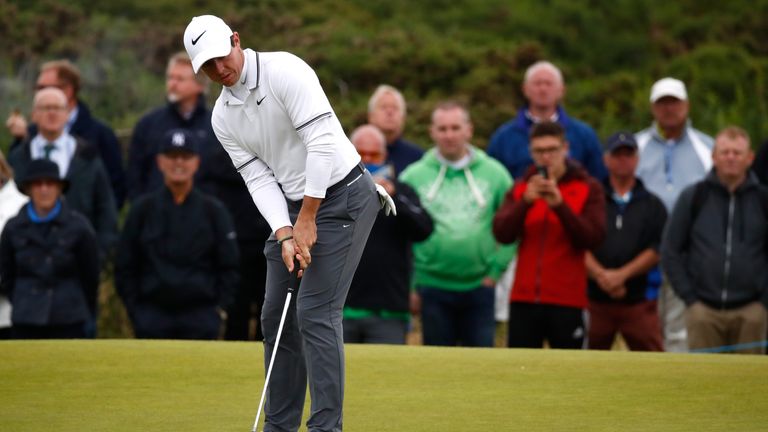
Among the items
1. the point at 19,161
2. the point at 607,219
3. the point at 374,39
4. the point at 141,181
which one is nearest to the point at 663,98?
the point at 607,219

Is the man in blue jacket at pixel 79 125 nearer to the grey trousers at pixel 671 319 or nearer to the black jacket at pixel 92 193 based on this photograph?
the black jacket at pixel 92 193

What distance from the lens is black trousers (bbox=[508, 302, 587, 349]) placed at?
385 inches

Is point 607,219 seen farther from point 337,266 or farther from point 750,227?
point 337,266

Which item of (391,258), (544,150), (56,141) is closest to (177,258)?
(391,258)

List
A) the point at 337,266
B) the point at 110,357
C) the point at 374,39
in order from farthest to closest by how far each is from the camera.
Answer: the point at 374,39 < the point at 110,357 < the point at 337,266

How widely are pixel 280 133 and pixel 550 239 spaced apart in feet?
12.7

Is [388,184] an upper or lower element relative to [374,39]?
lower

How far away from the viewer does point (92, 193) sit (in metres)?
10.9

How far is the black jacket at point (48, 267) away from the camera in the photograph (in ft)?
32.5

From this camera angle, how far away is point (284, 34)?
18.9 meters

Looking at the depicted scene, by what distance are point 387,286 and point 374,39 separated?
8325 millimetres

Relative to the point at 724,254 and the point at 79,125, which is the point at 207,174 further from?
the point at 724,254

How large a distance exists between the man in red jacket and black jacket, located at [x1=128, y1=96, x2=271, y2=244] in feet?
7.42

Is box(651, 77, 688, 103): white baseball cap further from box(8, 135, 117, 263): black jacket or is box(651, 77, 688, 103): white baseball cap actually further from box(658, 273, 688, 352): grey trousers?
box(8, 135, 117, 263): black jacket
